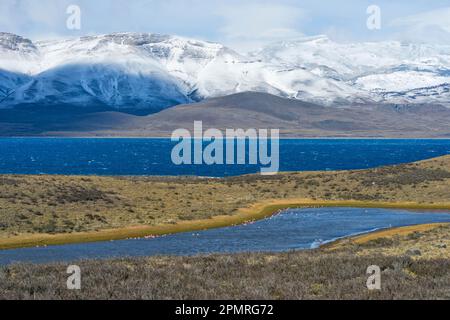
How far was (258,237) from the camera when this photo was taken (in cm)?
5081

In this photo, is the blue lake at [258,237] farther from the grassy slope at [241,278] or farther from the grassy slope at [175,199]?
the grassy slope at [241,278]

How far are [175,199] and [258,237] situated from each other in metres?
21.1

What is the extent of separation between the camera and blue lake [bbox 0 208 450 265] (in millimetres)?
42978

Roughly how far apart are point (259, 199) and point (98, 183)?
17846mm

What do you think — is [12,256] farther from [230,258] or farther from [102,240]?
[230,258]

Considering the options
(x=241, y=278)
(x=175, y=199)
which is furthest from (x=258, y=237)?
(x=241, y=278)

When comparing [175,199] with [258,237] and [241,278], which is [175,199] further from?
[241,278]

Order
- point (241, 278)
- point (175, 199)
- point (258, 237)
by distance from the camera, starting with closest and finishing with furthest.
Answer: point (241, 278) < point (258, 237) < point (175, 199)

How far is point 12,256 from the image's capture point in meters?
42.2

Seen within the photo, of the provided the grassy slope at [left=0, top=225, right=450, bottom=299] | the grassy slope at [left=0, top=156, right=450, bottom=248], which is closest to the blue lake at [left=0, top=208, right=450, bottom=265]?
the grassy slope at [left=0, top=156, right=450, bottom=248]

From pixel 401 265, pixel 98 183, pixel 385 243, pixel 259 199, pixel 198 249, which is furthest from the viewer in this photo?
pixel 259 199

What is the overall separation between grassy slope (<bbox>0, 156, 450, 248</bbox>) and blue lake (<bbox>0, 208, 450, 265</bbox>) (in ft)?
9.55
